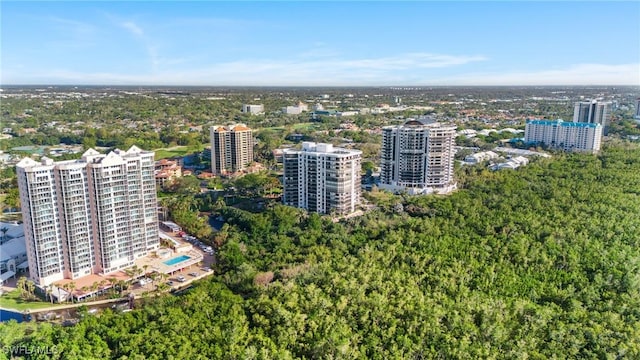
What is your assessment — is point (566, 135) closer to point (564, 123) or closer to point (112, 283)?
point (564, 123)

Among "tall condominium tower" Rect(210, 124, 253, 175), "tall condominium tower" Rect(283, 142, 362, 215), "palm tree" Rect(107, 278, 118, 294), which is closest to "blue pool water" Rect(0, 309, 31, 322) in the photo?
"palm tree" Rect(107, 278, 118, 294)

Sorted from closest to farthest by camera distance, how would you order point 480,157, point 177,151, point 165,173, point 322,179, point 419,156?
point 322,179, point 419,156, point 165,173, point 480,157, point 177,151

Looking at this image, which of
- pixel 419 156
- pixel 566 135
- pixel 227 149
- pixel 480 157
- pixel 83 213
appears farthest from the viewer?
pixel 566 135

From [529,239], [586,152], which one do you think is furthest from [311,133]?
[529,239]

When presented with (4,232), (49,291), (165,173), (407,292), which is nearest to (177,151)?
(165,173)

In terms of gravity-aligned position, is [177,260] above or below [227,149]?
below

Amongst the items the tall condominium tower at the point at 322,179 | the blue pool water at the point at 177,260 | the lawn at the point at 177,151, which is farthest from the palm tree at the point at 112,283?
the lawn at the point at 177,151

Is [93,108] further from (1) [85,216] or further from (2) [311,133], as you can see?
(1) [85,216]

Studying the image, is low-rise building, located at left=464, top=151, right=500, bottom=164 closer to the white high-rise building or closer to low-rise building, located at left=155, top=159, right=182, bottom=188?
the white high-rise building

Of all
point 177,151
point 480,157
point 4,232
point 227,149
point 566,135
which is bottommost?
point 4,232
